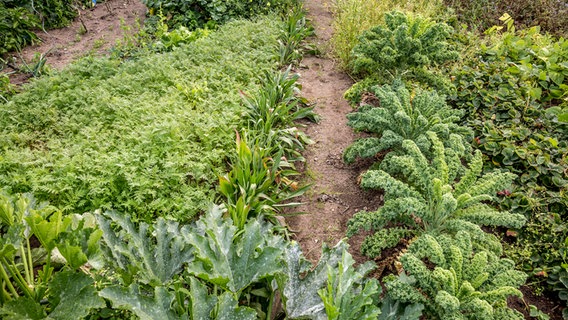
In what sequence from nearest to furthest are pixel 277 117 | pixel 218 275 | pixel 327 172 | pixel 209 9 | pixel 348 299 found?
pixel 218 275 < pixel 348 299 < pixel 327 172 < pixel 277 117 < pixel 209 9

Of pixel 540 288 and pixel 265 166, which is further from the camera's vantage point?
pixel 265 166

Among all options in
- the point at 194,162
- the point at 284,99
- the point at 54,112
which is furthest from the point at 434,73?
the point at 54,112

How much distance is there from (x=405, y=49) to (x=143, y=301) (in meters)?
3.42

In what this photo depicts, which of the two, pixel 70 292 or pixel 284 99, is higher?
pixel 70 292

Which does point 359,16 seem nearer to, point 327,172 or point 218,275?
point 327,172

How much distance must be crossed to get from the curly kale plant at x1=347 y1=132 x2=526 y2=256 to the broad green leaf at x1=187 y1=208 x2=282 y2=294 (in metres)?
0.83

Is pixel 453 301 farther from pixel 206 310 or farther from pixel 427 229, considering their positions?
pixel 206 310

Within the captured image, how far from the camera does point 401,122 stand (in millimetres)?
3209

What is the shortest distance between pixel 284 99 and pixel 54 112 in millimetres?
2230

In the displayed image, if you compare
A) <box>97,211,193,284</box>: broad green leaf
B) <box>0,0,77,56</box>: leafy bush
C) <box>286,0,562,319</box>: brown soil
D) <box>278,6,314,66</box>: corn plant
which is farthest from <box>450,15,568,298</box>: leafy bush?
<box>0,0,77,56</box>: leafy bush

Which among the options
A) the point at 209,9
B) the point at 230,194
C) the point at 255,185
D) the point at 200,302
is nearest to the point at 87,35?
the point at 209,9

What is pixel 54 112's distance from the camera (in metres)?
3.73

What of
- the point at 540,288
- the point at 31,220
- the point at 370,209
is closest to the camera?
the point at 31,220

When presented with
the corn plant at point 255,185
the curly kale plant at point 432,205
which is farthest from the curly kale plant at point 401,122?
the corn plant at point 255,185
